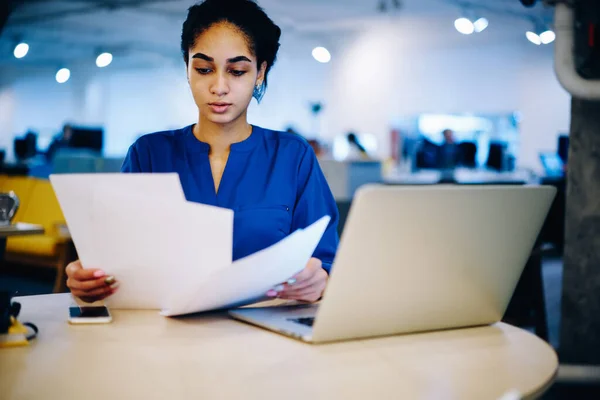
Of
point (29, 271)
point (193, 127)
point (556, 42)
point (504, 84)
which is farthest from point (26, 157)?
point (193, 127)

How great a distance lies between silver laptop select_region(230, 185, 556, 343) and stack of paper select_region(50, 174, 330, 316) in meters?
0.10

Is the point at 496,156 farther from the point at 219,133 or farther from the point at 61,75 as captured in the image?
the point at 219,133

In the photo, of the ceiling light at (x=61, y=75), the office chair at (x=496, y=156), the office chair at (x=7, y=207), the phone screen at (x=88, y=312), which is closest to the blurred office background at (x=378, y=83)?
the office chair at (x=496, y=156)

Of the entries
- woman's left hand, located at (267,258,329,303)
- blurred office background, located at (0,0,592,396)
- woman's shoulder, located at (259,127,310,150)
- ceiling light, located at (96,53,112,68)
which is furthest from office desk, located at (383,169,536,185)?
woman's left hand, located at (267,258,329,303)

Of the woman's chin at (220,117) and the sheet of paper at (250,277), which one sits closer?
the sheet of paper at (250,277)

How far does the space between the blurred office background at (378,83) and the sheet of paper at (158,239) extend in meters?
5.92

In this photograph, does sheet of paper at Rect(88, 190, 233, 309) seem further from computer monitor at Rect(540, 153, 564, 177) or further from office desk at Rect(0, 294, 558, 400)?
computer monitor at Rect(540, 153, 564, 177)

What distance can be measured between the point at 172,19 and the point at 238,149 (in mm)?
12236

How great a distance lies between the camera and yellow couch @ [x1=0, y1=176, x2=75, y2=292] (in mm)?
5188

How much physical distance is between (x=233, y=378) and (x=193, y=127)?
93cm

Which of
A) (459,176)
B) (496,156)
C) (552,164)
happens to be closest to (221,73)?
(496,156)

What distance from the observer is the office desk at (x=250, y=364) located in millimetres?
891

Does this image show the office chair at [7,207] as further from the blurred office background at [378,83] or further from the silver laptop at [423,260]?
the silver laptop at [423,260]

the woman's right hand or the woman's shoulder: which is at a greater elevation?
the woman's shoulder
